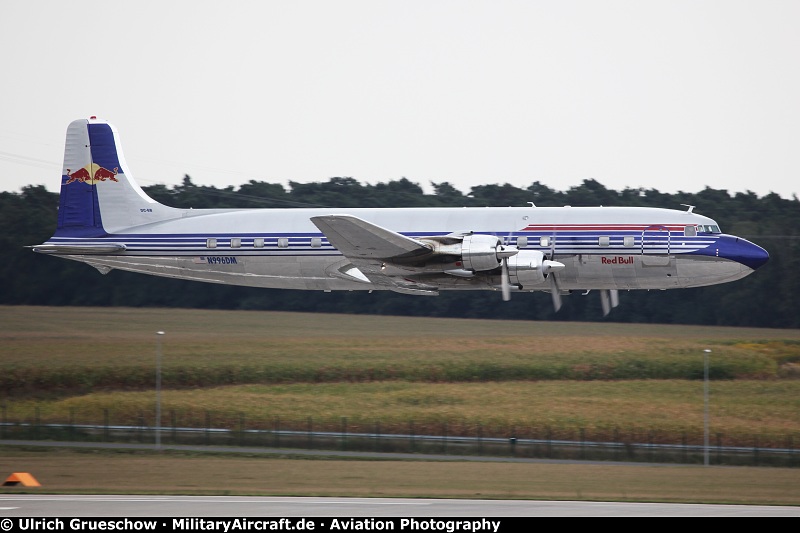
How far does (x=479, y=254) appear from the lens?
32688mm

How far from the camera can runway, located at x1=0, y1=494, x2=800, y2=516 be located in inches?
821

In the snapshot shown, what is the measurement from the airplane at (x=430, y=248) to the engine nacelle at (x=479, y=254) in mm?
31

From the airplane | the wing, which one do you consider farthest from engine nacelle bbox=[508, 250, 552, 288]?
the wing

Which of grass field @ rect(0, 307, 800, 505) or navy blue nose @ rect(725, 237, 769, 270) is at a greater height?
navy blue nose @ rect(725, 237, 769, 270)

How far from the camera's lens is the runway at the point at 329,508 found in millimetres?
20859

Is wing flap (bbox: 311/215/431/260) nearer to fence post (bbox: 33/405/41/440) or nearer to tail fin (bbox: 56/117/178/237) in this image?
tail fin (bbox: 56/117/178/237)

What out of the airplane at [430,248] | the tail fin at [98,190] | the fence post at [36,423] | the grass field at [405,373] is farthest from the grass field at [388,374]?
the tail fin at [98,190]

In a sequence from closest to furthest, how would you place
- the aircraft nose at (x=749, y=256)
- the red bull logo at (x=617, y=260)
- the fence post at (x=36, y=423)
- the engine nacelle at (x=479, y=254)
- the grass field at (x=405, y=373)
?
the engine nacelle at (x=479, y=254) < the aircraft nose at (x=749, y=256) < the red bull logo at (x=617, y=260) < the fence post at (x=36, y=423) < the grass field at (x=405, y=373)

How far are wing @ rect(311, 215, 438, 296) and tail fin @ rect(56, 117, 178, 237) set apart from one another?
27.0ft


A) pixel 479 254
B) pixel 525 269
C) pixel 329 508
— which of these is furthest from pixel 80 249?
pixel 329 508

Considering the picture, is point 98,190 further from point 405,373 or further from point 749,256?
point 749,256

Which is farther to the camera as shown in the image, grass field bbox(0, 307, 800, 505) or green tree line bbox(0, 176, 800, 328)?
green tree line bbox(0, 176, 800, 328)

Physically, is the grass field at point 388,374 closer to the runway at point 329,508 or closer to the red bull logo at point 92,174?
the runway at point 329,508
